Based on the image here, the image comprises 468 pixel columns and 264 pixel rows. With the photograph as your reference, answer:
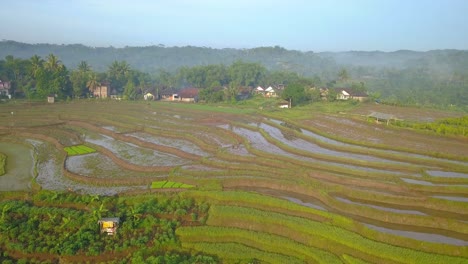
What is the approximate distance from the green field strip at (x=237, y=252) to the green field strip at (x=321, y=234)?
1646 mm

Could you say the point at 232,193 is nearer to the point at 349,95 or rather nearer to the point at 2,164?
the point at 2,164

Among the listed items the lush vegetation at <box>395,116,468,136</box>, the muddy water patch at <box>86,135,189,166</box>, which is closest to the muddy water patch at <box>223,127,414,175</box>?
the muddy water patch at <box>86,135,189,166</box>

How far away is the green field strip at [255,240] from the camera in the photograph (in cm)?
1383

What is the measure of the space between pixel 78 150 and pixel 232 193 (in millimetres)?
14601

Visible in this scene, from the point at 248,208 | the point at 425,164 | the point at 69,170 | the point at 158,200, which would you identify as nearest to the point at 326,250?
the point at 248,208

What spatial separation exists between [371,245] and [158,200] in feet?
31.5

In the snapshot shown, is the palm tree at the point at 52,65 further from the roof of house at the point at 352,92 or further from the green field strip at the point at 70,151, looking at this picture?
the roof of house at the point at 352,92

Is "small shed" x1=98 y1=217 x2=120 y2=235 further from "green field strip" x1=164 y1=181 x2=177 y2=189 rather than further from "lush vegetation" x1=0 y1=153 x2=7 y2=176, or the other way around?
"lush vegetation" x1=0 y1=153 x2=7 y2=176

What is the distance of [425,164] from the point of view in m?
24.7

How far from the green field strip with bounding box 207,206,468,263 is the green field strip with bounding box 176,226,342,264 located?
61 centimetres

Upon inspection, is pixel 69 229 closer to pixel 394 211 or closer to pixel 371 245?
pixel 371 245

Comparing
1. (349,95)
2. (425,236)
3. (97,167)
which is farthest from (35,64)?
(425,236)

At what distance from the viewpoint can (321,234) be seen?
14883 millimetres

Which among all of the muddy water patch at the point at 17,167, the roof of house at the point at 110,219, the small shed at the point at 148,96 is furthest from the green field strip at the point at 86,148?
the small shed at the point at 148,96
